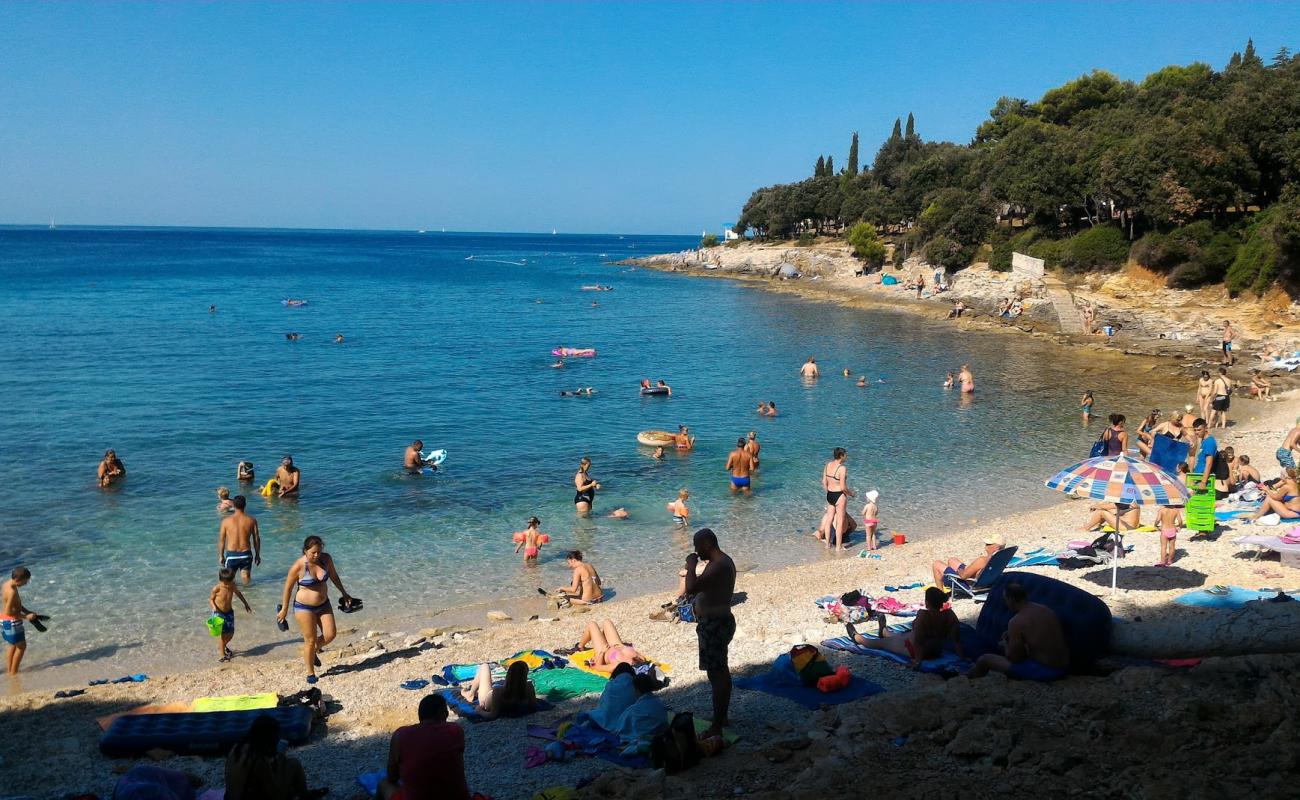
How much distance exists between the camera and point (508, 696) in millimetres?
8609

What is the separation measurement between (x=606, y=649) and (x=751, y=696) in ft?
6.87

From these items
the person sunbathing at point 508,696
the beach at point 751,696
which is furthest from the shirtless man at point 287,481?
the person sunbathing at point 508,696

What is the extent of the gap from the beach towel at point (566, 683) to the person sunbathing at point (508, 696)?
35cm

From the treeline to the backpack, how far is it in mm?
35513

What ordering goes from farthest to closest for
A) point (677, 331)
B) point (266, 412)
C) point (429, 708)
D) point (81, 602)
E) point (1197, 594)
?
point (677, 331) < point (266, 412) < point (81, 602) < point (1197, 594) < point (429, 708)

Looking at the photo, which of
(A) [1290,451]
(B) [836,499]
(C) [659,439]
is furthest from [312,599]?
(A) [1290,451]

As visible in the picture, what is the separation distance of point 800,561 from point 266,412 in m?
17.8

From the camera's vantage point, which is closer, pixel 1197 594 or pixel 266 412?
pixel 1197 594

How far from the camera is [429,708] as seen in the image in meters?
6.26

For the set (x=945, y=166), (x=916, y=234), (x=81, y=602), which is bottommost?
(x=81, y=602)

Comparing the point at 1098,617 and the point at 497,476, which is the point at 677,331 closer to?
the point at 497,476

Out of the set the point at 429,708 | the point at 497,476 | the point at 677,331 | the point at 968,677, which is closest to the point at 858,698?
the point at 968,677

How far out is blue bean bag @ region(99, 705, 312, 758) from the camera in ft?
26.0

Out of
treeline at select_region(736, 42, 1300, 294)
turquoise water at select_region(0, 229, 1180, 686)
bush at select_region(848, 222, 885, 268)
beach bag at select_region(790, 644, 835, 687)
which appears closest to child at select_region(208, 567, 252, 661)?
turquoise water at select_region(0, 229, 1180, 686)
